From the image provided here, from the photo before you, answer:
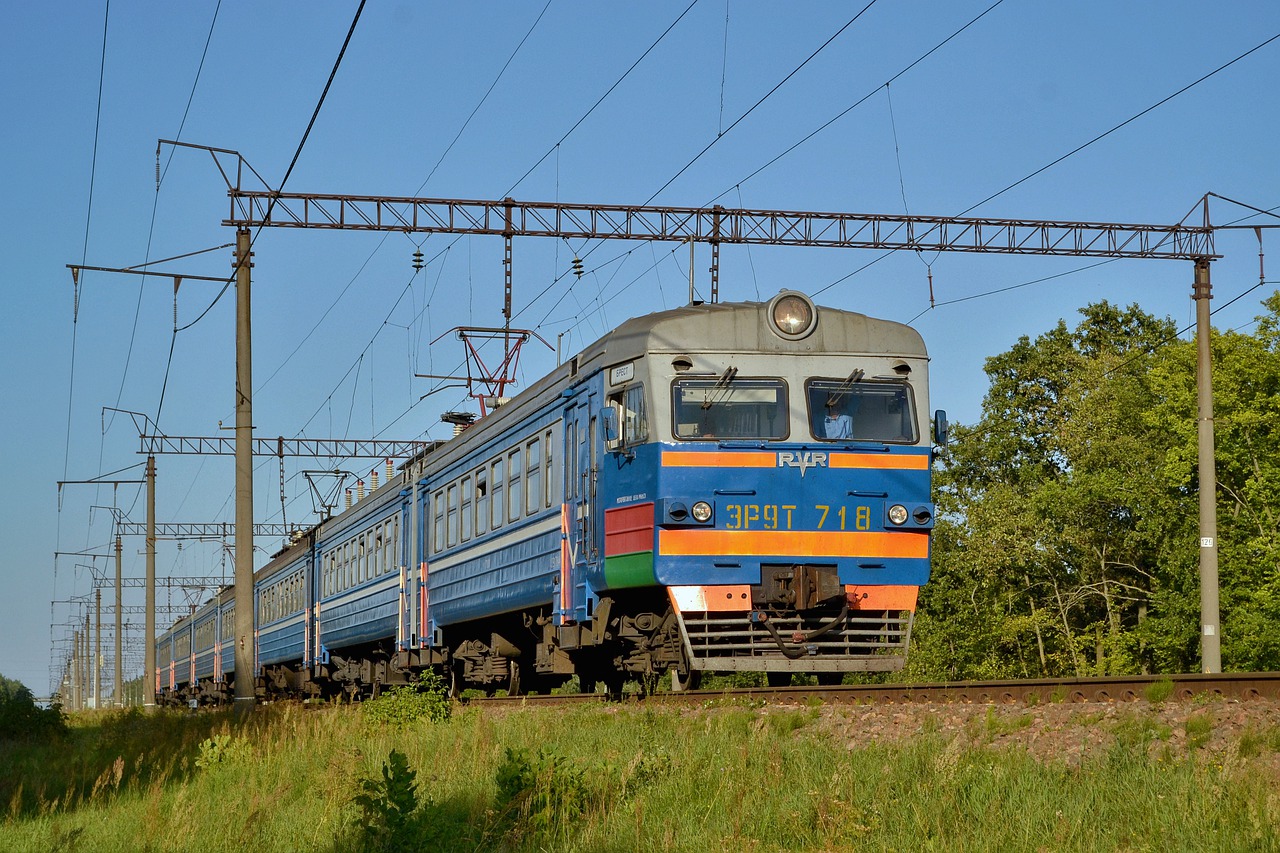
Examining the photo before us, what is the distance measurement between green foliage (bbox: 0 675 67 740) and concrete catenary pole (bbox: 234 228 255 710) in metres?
5.30

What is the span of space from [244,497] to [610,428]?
590 cm

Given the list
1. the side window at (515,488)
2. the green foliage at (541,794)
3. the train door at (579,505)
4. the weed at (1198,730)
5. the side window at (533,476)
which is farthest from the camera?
the side window at (515,488)

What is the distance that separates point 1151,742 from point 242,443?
13109 millimetres

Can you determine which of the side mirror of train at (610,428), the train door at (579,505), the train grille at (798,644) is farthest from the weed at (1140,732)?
the train door at (579,505)

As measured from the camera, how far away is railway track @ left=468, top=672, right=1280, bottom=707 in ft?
32.3

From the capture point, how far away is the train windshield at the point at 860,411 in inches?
583

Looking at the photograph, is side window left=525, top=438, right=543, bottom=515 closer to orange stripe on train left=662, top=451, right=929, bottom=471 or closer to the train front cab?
the train front cab

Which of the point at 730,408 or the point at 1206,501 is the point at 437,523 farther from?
the point at 1206,501

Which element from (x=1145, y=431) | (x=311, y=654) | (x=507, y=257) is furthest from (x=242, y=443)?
(x=1145, y=431)

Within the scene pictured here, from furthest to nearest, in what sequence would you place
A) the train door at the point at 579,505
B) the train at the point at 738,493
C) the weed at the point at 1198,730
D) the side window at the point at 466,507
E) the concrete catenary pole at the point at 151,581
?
the concrete catenary pole at the point at 151,581 < the side window at the point at 466,507 < the train door at the point at 579,505 < the train at the point at 738,493 < the weed at the point at 1198,730

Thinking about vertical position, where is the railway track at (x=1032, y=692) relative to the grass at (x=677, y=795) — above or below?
above

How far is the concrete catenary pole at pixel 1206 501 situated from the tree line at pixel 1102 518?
1999 centimetres

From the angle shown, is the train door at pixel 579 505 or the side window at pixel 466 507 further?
the side window at pixel 466 507

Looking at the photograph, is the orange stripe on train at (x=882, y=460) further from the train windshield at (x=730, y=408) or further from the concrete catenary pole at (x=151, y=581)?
the concrete catenary pole at (x=151, y=581)
